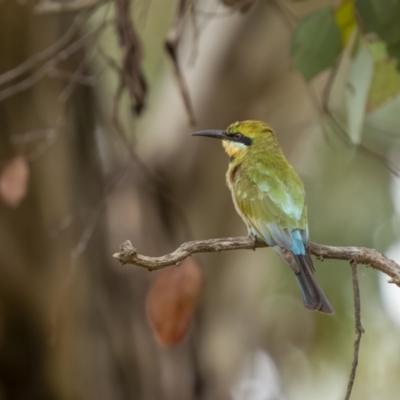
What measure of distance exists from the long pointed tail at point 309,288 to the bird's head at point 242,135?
1.97 ft

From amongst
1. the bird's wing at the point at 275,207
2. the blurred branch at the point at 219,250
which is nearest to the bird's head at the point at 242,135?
the bird's wing at the point at 275,207

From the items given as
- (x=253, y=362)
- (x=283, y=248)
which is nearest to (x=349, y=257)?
(x=283, y=248)

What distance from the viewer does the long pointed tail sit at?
1516 mm

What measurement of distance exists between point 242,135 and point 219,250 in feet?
2.94

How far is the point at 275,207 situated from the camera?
182 cm

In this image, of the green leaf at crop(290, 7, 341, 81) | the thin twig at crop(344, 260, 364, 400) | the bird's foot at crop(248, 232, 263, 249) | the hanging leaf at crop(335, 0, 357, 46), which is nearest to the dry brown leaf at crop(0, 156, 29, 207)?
the bird's foot at crop(248, 232, 263, 249)

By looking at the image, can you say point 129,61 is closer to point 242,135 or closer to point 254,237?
point 242,135

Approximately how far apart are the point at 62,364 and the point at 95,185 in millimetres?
850

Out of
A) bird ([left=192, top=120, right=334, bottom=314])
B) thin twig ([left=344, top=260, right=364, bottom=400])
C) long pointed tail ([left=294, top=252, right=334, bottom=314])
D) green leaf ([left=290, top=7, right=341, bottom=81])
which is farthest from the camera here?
green leaf ([left=290, top=7, right=341, bottom=81])

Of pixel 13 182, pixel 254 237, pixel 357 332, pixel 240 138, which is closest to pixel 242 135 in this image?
pixel 240 138

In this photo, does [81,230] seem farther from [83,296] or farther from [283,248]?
[283,248]

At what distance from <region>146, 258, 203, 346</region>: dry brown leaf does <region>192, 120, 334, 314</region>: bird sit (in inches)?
10.6

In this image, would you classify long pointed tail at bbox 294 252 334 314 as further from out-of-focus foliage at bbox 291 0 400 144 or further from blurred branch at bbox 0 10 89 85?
blurred branch at bbox 0 10 89 85

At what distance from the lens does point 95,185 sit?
3.53m
